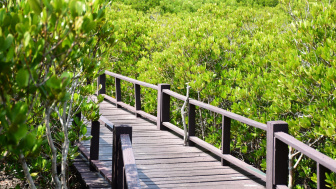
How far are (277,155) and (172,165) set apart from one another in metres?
1.84

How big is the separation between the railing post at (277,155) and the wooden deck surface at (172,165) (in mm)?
533

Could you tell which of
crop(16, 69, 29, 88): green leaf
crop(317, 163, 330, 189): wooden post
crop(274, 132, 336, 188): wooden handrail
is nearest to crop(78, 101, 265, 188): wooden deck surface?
crop(274, 132, 336, 188): wooden handrail

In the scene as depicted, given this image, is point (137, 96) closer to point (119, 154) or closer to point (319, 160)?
point (119, 154)

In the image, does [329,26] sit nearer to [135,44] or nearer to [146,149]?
[146,149]

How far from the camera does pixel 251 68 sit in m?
8.62

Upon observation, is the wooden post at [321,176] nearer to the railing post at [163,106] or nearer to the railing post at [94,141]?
the railing post at [94,141]

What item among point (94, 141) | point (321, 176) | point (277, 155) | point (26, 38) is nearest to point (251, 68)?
point (94, 141)

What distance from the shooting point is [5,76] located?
8.19ft

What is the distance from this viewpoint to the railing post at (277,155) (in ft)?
17.0

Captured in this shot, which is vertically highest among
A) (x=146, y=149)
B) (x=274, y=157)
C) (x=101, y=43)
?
(x=101, y=43)

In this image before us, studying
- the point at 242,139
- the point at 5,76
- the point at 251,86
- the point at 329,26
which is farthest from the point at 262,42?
the point at 5,76

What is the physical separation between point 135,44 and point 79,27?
1086 centimetres

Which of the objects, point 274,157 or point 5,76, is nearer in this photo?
point 5,76

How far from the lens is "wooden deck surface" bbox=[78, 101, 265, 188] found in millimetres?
5871
